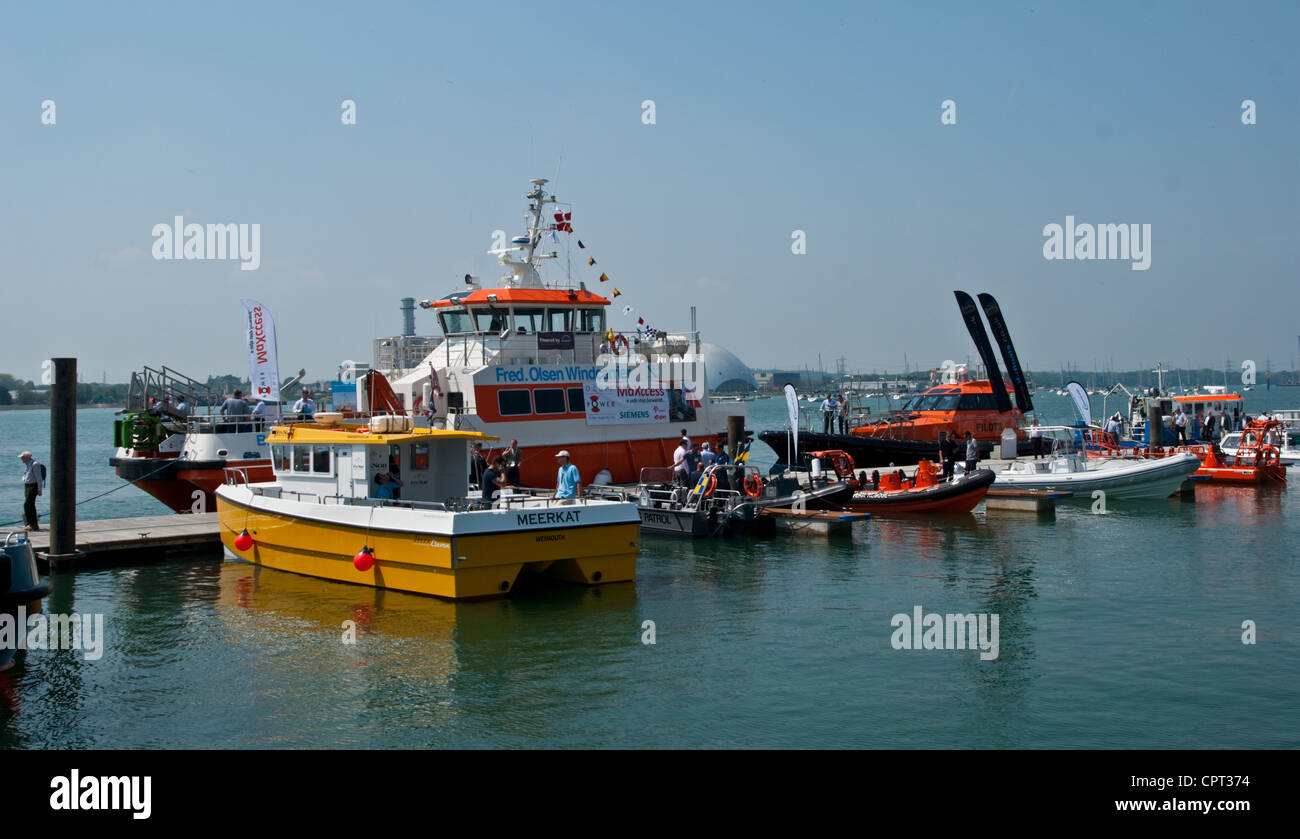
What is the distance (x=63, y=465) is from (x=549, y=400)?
35.2 feet

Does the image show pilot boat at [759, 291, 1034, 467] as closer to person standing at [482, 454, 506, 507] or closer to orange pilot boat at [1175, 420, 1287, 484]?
Result: orange pilot boat at [1175, 420, 1287, 484]

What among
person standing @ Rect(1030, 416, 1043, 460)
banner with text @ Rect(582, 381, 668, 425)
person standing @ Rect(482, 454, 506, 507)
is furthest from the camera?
person standing @ Rect(1030, 416, 1043, 460)

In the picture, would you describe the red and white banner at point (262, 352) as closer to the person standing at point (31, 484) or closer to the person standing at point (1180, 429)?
the person standing at point (31, 484)

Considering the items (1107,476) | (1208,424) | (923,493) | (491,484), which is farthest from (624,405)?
(1208,424)

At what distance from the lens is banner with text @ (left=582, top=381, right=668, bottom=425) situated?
27.3m

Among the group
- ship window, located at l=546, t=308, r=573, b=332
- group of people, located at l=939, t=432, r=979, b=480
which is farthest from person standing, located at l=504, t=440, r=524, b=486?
group of people, located at l=939, t=432, r=979, b=480

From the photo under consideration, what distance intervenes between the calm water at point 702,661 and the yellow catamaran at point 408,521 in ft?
1.45

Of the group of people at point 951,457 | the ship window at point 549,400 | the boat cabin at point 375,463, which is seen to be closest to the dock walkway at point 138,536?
the boat cabin at point 375,463

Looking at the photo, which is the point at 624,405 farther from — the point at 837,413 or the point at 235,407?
the point at 837,413

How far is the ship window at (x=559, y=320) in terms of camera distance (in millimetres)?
27453

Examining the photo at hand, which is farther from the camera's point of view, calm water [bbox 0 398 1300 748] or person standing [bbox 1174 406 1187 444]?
person standing [bbox 1174 406 1187 444]

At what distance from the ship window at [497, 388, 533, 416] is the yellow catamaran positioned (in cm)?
672
